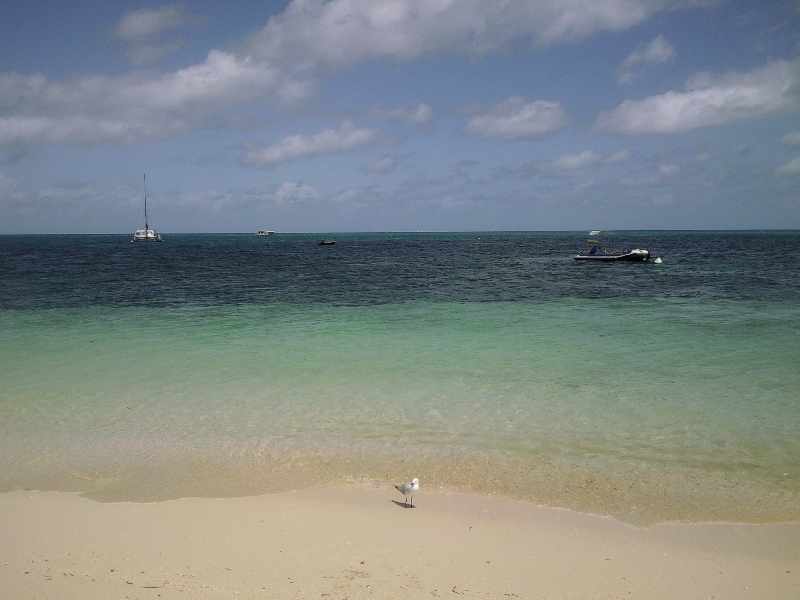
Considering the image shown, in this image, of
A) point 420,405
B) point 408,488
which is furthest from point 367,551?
point 420,405

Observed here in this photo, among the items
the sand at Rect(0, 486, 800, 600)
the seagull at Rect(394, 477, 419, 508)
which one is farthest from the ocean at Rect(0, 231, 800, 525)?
the seagull at Rect(394, 477, 419, 508)

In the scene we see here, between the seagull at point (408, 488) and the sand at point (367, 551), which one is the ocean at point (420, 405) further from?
the seagull at point (408, 488)

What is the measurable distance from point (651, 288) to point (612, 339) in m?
17.6

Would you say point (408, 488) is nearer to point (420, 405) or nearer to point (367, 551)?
point (367, 551)

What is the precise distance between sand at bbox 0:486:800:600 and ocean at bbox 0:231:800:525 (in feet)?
1.50

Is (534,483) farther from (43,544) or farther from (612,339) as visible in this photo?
(612,339)

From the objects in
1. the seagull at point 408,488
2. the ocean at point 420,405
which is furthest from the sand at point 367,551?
the ocean at point 420,405

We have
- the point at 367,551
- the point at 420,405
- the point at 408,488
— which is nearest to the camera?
the point at 367,551

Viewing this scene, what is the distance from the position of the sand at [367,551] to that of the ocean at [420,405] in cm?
46

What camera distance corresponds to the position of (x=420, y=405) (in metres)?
10.7

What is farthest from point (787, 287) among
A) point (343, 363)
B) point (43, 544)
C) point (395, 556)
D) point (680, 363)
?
point (43, 544)

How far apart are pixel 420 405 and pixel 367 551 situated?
16.2 feet

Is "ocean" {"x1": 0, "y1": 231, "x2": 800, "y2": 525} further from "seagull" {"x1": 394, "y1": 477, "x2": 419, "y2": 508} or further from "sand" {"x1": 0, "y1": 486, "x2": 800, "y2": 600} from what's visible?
"seagull" {"x1": 394, "y1": 477, "x2": 419, "y2": 508}

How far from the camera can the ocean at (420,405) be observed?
301 inches
